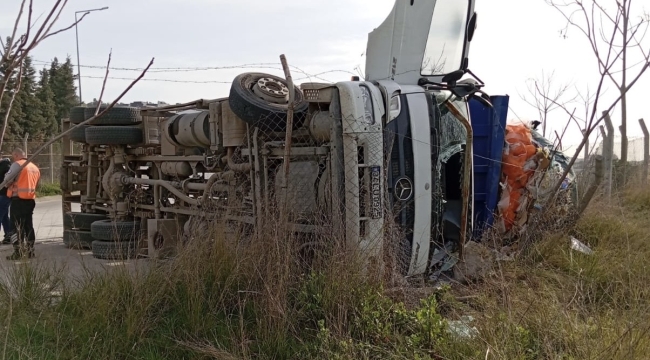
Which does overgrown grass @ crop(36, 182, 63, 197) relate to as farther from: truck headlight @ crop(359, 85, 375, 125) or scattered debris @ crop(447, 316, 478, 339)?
scattered debris @ crop(447, 316, 478, 339)

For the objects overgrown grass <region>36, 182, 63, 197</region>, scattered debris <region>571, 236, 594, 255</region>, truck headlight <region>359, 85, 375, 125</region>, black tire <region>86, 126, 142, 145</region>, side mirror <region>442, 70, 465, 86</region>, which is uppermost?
side mirror <region>442, 70, 465, 86</region>

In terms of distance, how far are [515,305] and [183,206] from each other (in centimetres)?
405

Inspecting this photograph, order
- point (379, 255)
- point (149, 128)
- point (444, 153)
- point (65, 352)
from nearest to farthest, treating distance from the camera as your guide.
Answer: point (65, 352)
point (379, 255)
point (444, 153)
point (149, 128)

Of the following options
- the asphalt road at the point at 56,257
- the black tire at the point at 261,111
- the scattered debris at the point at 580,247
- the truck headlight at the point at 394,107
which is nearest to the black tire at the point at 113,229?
the asphalt road at the point at 56,257

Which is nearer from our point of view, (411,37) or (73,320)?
(73,320)

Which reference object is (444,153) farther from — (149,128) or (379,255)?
(149,128)

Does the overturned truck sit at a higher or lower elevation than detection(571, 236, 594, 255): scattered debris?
higher

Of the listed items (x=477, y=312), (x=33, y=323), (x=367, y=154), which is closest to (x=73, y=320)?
(x=33, y=323)

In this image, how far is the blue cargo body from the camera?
5773mm

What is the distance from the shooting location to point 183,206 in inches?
264

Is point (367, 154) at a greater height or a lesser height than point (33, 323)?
greater

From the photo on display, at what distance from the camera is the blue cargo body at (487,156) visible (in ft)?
18.9

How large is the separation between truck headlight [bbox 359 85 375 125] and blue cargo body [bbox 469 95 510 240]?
5.22 feet

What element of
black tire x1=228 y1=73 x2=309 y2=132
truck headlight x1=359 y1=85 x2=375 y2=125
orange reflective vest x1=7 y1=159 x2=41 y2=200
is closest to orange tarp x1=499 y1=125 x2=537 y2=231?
truck headlight x1=359 y1=85 x2=375 y2=125
